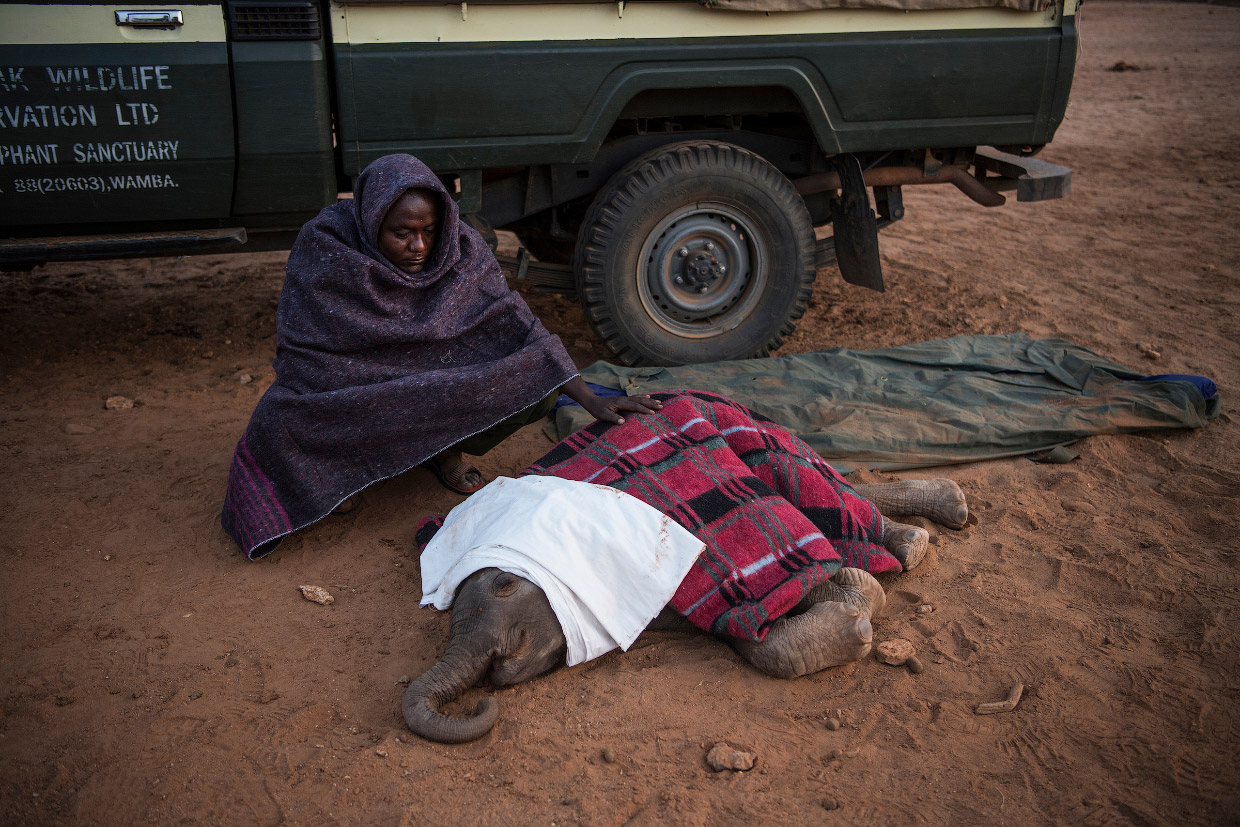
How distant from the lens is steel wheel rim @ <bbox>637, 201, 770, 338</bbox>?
4191 millimetres

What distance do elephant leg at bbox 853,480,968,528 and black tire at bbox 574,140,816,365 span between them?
1418 millimetres

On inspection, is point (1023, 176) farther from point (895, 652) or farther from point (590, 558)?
point (590, 558)

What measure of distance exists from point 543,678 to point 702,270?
7.92 ft

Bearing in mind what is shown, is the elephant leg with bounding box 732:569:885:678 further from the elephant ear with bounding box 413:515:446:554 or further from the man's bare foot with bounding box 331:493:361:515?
the man's bare foot with bounding box 331:493:361:515

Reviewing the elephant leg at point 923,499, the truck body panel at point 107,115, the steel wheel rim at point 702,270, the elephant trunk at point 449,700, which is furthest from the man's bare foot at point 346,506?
the elephant leg at point 923,499

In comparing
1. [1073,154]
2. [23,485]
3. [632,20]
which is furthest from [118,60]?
[1073,154]

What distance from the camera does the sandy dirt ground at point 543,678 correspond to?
206 centimetres

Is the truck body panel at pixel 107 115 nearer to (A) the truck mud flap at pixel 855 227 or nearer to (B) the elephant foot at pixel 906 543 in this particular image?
(A) the truck mud flap at pixel 855 227

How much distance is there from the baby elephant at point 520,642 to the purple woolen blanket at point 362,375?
0.73 metres

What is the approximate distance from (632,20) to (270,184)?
1693 millimetres

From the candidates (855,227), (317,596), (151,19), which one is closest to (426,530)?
(317,596)

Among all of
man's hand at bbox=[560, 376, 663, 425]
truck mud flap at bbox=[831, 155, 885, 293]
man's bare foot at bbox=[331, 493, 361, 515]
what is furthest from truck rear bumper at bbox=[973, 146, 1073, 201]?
man's bare foot at bbox=[331, 493, 361, 515]

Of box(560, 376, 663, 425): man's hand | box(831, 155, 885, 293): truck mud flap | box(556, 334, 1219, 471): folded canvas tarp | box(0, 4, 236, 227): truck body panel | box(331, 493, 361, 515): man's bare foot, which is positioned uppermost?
box(0, 4, 236, 227): truck body panel

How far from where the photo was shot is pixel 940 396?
3.98 meters
